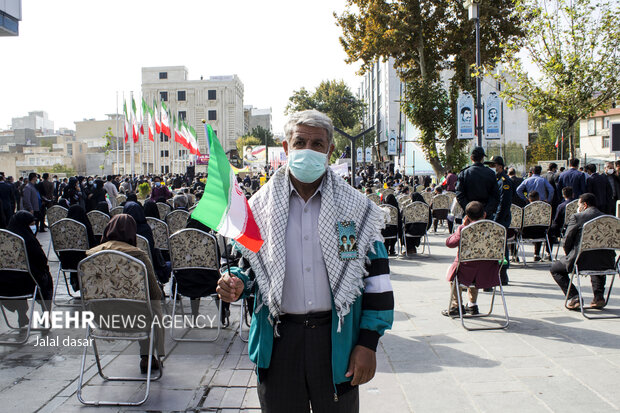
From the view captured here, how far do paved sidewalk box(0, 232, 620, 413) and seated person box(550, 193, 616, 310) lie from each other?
0.28m

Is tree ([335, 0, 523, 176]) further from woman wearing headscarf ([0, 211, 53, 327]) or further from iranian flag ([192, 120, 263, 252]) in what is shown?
iranian flag ([192, 120, 263, 252])

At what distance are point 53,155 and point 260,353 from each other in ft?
267

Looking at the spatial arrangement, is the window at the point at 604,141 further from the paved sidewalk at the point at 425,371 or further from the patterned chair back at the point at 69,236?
the patterned chair back at the point at 69,236

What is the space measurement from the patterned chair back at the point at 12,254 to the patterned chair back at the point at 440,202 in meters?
10.2

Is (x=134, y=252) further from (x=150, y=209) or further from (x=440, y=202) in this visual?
(x=440, y=202)

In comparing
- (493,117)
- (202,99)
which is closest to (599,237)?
(493,117)

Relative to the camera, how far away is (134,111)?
106 feet

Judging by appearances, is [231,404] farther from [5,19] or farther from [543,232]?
[5,19]

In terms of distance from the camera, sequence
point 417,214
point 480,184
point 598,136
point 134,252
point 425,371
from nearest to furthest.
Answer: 1. point 425,371
2. point 134,252
3. point 480,184
4. point 417,214
5. point 598,136

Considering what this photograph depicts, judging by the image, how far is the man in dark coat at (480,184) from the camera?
8039mm

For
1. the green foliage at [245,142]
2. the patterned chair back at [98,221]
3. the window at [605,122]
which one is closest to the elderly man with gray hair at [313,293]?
the patterned chair back at [98,221]

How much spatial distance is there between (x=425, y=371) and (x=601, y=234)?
3.02m

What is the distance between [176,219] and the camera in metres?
9.38

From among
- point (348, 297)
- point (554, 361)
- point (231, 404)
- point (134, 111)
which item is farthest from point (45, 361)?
point (134, 111)
